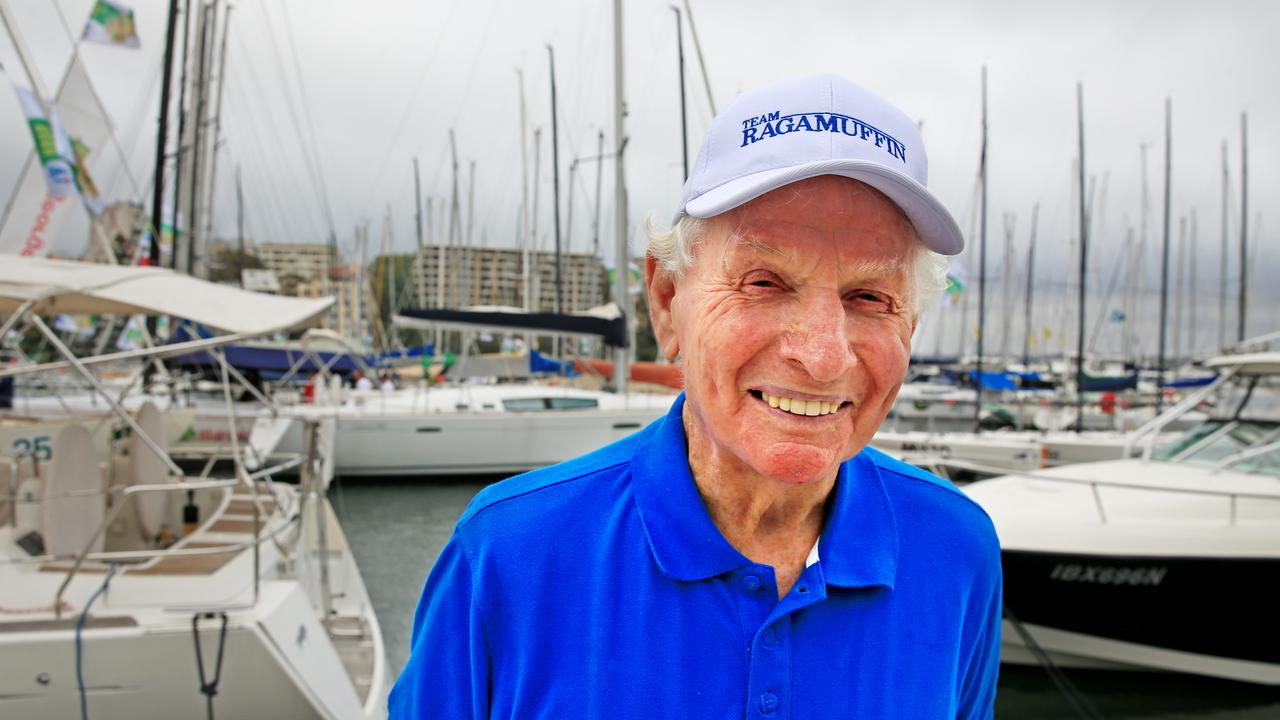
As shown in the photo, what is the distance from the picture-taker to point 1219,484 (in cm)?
697

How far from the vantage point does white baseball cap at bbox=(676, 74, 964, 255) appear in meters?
1.10

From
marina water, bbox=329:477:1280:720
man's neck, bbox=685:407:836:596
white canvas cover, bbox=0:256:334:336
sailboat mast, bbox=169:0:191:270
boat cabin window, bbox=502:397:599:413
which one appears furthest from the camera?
boat cabin window, bbox=502:397:599:413

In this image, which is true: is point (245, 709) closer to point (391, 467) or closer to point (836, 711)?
point (836, 711)

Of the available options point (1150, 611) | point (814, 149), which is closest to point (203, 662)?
point (814, 149)

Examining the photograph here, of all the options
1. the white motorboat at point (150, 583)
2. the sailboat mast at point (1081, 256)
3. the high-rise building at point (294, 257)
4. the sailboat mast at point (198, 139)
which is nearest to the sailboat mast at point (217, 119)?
the sailboat mast at point (198, 139)

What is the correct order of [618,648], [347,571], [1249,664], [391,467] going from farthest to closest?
[391,467] → [347,571] → [1249,664] → [618,648]

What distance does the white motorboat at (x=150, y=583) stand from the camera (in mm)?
4379

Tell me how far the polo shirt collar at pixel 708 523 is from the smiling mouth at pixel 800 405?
0.21 metres

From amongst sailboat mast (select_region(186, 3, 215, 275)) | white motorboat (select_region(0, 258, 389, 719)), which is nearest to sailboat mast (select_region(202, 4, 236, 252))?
sailboat mast (select_region(186, 3, 215, 275))

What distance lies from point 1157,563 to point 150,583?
25.3 feet

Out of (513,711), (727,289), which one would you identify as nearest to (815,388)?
(727,289)

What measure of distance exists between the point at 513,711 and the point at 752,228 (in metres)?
0.80

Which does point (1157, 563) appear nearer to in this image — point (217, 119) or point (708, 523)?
point (708, 523)

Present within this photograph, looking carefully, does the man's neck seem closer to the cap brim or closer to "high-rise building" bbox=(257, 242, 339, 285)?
the cap brim
